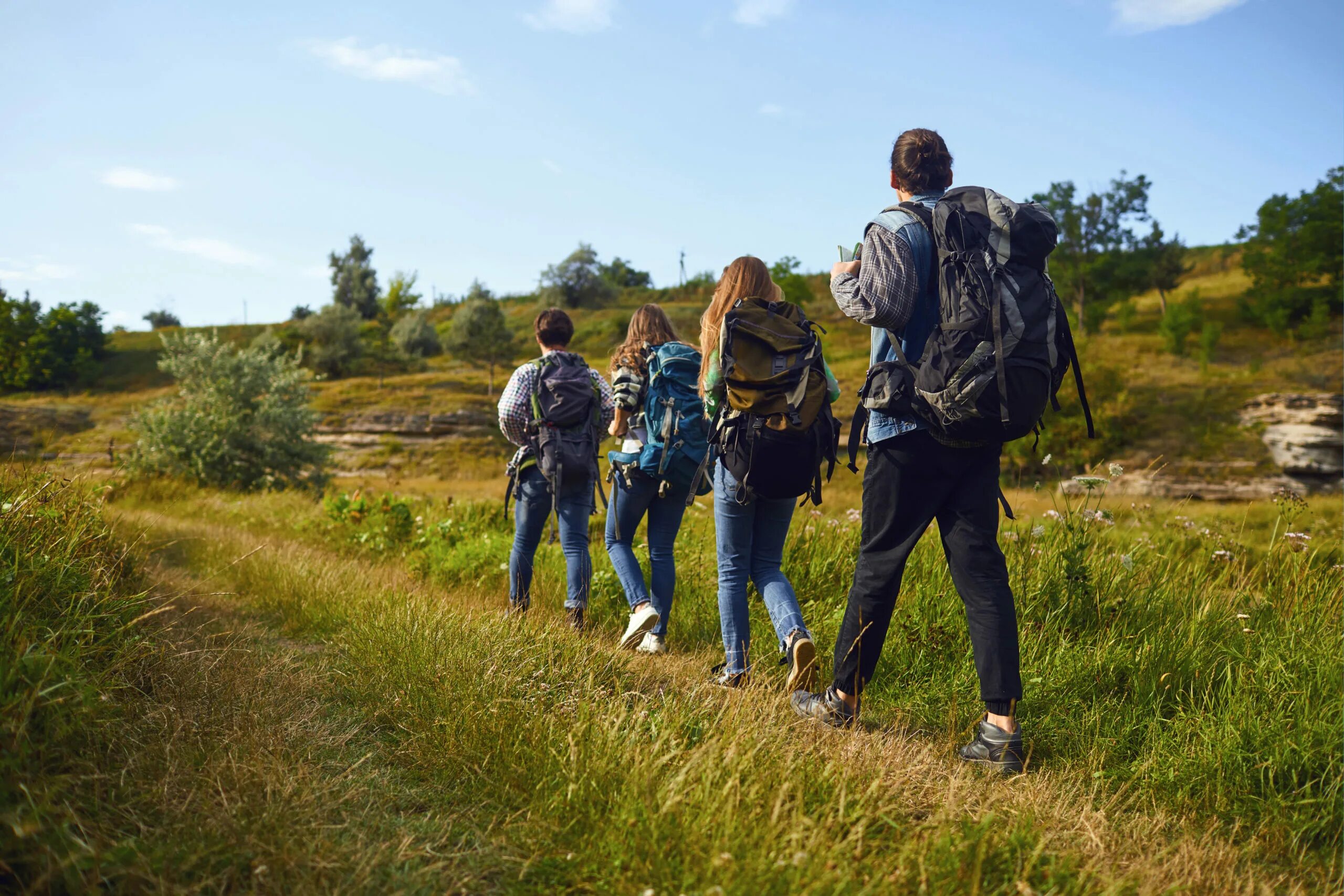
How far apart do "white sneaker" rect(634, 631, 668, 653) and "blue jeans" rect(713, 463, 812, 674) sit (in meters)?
0.81

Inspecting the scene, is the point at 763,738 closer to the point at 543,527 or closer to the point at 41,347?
the point at 543,527

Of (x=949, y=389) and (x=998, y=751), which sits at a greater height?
(x=949, y=389)

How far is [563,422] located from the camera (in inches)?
195

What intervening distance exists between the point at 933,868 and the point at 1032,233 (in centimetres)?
210

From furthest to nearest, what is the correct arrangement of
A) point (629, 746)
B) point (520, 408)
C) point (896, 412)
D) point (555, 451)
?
1. point (520, 408)
2. point (555, 451)
3. point (896, 412)
4. point (629, 746)

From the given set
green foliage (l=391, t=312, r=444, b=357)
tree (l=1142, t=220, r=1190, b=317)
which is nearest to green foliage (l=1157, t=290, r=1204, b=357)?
tree (l=1142, t=220, r=1190, b=317)

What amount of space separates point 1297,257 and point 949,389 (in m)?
64.3

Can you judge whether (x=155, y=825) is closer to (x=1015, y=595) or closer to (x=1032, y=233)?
(x=1032, y=233)

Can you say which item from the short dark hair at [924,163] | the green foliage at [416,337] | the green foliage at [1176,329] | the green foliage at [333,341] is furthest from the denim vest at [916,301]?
the green foliage at [416,337]

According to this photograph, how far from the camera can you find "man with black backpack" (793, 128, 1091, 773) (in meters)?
2.75

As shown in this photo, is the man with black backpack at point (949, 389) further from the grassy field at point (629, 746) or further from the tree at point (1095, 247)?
the tree at point (1095, 247)

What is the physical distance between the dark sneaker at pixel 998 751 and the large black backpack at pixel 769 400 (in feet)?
4.06

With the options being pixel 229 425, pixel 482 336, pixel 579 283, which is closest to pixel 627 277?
pixel 579 283

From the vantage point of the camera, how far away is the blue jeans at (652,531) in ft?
15.3
